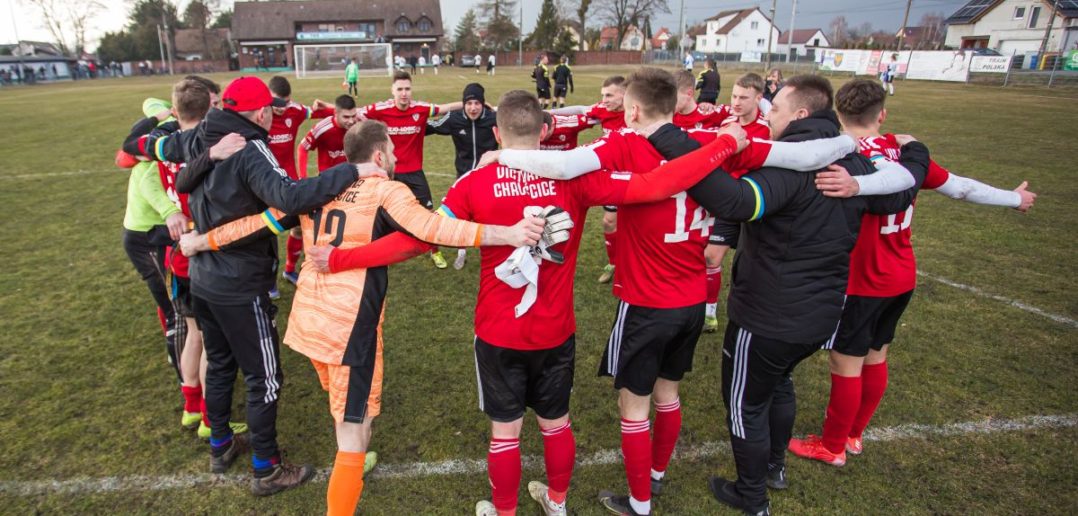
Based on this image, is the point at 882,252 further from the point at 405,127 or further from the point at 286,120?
the point at 286,120

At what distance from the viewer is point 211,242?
3.27 meters

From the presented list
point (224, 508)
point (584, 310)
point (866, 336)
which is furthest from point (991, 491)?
point (224, 508)

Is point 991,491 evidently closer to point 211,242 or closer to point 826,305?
point 826,305

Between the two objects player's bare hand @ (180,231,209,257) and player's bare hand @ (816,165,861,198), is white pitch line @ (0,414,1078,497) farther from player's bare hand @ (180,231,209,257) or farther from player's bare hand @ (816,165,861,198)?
player's bare hand @ (816,165,861,198)

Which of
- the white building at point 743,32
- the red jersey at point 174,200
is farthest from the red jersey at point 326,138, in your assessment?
the white building at point 743,32

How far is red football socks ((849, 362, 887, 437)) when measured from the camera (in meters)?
3.90

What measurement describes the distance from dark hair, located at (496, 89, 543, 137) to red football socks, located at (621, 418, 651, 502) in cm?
171

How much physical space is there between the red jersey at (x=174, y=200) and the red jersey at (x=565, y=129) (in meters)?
3.91

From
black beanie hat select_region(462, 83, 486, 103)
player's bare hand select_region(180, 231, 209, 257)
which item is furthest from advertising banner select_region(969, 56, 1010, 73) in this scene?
player's bare hand select_region(180, 231, 209, 257)

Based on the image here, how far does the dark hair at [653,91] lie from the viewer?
2.96m

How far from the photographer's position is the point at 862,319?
11.8 ft

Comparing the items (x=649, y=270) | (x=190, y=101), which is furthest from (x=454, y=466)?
(x=190, y=101)

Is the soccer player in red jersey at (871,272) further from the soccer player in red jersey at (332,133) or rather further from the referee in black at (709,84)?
the referee in black at (709,84)

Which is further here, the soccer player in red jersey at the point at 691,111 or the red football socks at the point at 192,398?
the soccer player in red jersey at the point at 691,111
